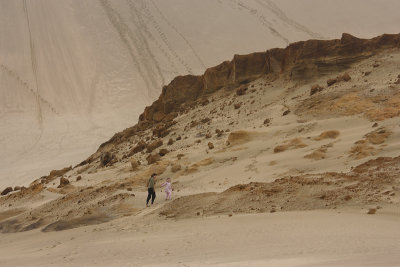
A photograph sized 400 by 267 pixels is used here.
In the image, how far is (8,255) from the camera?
28.7 ft

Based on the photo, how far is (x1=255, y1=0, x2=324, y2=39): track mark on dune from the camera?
4986 cm

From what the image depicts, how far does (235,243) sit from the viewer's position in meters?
7.05

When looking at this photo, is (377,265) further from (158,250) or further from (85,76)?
(85,76)

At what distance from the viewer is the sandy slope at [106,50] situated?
32000mm

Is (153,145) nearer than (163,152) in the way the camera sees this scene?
No

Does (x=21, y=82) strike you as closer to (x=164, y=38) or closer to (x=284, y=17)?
(x=164, y=38)

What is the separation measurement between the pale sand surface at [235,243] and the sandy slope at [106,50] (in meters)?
16.4

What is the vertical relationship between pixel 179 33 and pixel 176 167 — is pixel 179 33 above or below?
above

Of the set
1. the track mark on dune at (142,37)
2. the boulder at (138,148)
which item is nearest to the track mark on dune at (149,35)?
the track mark on dune at (142,37)

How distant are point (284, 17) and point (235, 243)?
163ft

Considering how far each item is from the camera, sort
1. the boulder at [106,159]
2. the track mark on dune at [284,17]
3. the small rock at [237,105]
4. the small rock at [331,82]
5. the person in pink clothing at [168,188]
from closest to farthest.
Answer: the person in pink clothing at [168,188]
the small rock at [331,82]
the small rock at [237,105]
the boulder at [106,159]
the track mark on dune at [284,17]

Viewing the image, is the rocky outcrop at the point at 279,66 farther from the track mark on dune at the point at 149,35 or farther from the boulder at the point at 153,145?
the track mark on dune at the point at 149,35

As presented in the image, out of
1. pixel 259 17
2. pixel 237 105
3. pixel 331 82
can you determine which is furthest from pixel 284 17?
pixel 331 82

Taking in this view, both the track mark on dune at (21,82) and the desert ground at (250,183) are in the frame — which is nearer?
the desert ground at (250,183)
